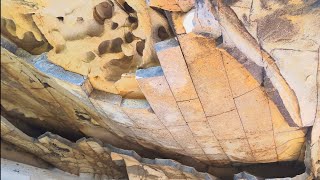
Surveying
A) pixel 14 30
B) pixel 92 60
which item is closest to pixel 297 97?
pixel 92 60

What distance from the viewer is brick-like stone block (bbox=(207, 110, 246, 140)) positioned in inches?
127

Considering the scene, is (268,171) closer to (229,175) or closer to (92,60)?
(229,175)

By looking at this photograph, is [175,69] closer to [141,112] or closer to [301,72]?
[141,112]

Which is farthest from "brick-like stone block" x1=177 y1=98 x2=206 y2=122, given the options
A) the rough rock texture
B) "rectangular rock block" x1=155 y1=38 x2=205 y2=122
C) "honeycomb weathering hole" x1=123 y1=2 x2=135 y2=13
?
"honeycomb weathering hole" x1=123 y1=2 x2=135 y2=13

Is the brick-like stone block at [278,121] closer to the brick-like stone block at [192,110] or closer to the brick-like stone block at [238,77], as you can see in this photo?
the brick-like stone block at [238,77]

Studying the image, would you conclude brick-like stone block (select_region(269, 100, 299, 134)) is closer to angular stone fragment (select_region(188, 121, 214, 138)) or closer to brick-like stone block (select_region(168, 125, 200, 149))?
angular stone fragment (select_region(188, 121, 214, 138))

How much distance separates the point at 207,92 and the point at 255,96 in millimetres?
302

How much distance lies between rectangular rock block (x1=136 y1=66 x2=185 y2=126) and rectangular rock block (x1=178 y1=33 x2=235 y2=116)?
0.20m

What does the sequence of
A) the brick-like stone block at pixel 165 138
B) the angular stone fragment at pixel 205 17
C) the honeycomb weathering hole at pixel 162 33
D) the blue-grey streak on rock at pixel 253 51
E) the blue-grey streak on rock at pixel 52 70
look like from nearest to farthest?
the angular stone fragment at pixel 205 17, the blue-grey streak on rock at pixel 253 51, the honeycomb weathering hole at pixel 162 33, the blue-grey streak on rock at pixel 52 70, the brick-like stone block at pixel 165 138

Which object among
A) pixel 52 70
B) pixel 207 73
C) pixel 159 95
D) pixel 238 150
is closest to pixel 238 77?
pixel 207 73

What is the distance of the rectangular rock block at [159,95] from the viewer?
3.07 m

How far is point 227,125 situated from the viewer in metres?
3.30

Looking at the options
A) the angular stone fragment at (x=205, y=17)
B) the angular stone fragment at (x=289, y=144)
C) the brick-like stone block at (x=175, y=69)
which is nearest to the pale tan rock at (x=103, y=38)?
the brick-like stone block at (x=175, y=69)

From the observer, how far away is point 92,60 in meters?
3.34
